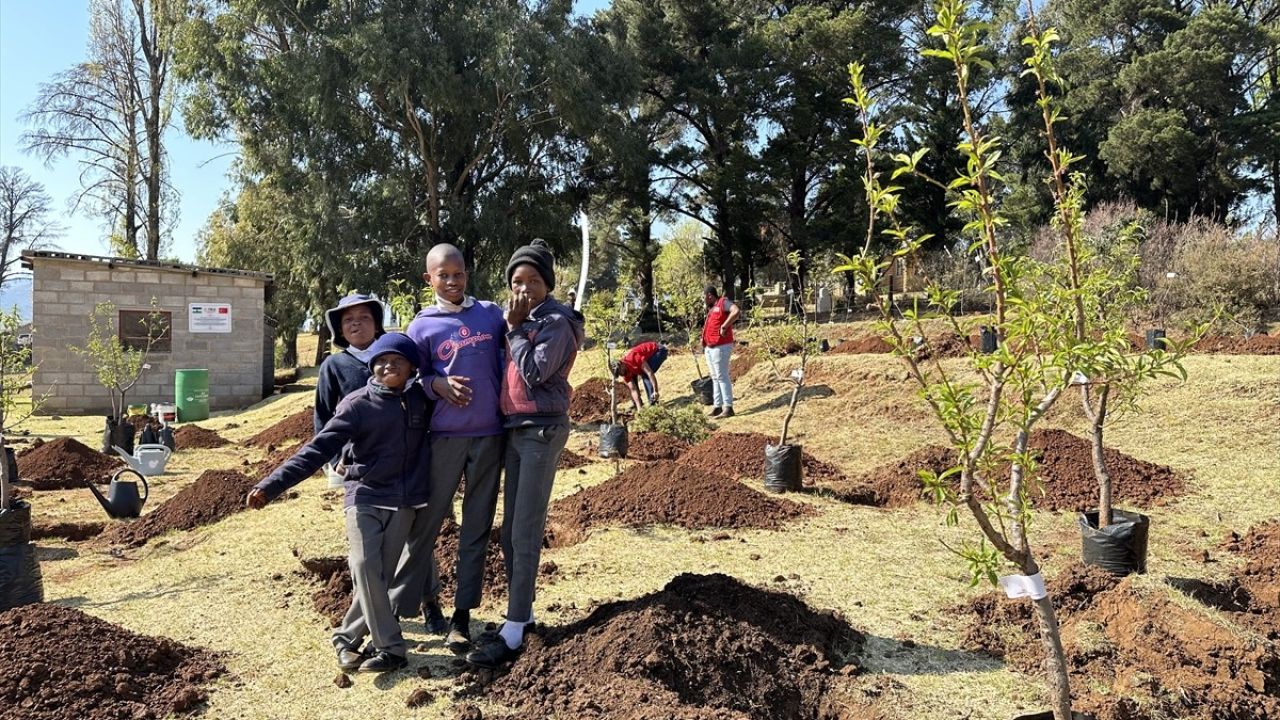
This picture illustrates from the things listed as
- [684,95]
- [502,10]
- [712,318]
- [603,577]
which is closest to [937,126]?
[684,95]

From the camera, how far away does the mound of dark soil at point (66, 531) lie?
621 cm

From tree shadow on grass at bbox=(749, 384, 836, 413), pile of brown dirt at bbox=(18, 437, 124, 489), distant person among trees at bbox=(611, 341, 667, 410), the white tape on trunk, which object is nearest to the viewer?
the white tape on trunk

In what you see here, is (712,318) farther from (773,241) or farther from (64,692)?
(773,241)

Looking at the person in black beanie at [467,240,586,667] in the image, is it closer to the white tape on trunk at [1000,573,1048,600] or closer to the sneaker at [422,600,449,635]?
the sneaker at [422,600,449,635]

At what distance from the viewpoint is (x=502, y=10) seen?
19.8 metres

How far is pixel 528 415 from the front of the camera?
339cm

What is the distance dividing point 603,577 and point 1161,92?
30283mm

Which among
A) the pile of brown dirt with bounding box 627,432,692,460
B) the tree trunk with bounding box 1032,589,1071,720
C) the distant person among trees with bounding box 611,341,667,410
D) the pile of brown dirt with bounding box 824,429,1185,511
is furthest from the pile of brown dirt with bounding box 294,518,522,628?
the distant person among trees with bounding box 611,341,667,410

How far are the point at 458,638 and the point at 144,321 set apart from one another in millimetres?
13666

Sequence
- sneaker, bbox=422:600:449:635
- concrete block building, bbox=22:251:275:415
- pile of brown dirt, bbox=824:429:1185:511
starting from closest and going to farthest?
sneaker, bbox=422:600:449:635 → pile of brown dirt, bbox=824:429:1185:511 → concrete block building, bbox=22:251:275:415

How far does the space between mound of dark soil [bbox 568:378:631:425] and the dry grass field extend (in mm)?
3735

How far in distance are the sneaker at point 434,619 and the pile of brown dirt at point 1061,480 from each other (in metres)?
3.91

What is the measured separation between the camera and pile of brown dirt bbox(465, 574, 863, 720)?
9.53 feet

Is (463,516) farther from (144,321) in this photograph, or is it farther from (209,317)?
(209,317)
